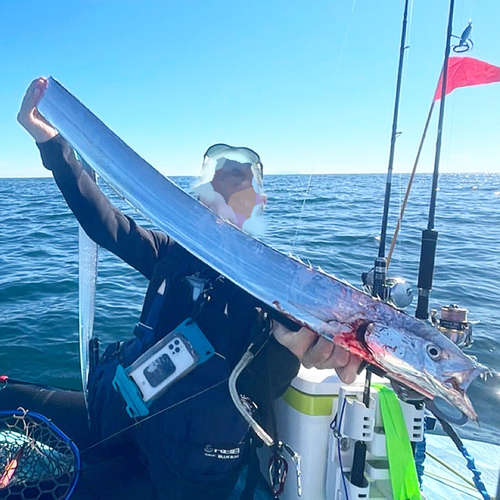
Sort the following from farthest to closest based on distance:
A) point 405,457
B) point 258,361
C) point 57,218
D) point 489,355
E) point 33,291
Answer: point 57,218
point 33,291
point 489,355
point 258,361
point 405,457

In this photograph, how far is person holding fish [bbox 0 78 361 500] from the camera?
1.83 m

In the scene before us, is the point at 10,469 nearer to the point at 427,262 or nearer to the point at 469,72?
the point at 427,262

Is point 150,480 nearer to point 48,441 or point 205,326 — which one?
point 48,441

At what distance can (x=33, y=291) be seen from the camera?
6180mm

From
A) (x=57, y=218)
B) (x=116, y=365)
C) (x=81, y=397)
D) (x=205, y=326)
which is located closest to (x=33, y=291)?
(x=81, y=397)

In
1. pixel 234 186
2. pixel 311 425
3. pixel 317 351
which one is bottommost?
pixel 311 425

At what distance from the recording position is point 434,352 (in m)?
1.52

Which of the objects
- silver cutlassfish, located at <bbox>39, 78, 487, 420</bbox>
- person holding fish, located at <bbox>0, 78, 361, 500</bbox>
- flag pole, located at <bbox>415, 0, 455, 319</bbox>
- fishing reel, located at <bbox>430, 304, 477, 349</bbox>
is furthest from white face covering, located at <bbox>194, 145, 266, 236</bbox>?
fishing reel, located at <bbox>430, 304, 477, 349</bbox>

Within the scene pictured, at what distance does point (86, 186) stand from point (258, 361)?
116 centimetres

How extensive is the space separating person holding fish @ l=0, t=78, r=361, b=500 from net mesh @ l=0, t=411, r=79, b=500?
8.7 inches

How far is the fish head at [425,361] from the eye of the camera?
148 centimetres

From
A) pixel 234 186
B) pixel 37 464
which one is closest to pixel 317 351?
pixel 234 186

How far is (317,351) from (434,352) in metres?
0.43

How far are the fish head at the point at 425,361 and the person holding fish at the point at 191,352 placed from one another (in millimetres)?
198
